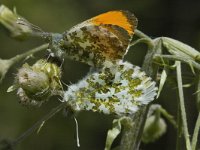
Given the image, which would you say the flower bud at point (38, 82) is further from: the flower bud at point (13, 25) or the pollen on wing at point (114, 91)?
the flower bud at point (13, 25)

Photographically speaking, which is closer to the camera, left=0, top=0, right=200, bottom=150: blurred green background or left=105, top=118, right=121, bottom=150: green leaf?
left=105, top=118, right=121, bottom=150: green leaf

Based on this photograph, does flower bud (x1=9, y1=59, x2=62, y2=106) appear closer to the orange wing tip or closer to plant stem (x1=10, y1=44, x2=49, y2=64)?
plant stem (x1=10, y1=44, x2=49, y2=64)

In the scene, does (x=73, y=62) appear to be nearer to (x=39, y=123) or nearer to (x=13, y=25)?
(x=13, y=25)

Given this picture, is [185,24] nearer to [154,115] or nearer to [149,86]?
[154,115]

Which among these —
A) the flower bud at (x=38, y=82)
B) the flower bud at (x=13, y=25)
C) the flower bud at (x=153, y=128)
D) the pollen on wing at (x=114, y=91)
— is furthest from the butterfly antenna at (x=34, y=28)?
the flower bud at (x=153, y=128)

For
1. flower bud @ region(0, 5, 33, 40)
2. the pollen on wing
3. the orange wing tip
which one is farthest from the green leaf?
flower bud @ region(0, 5, 33, 40)

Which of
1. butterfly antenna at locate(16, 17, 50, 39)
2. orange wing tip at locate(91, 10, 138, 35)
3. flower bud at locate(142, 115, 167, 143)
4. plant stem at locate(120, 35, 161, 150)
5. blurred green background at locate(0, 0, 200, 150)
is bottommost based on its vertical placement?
blurred green background at locate(0, 0, 200, 150)

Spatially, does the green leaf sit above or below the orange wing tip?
Answer: below

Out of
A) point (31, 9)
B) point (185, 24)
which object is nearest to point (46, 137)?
point (31, 9)
